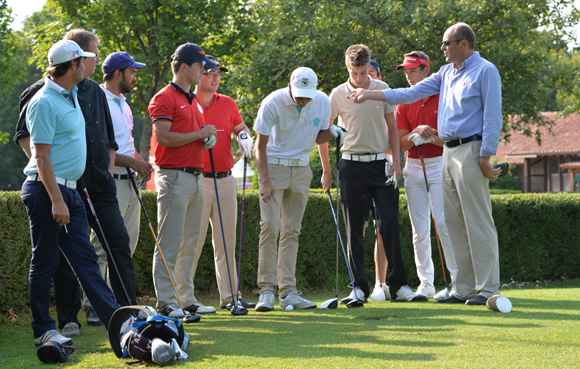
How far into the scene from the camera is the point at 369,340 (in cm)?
404

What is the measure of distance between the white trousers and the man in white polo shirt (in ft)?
4.15

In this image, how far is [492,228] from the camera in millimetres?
5383

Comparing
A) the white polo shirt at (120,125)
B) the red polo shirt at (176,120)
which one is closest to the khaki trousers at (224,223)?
the red polo shirt at (176,120)

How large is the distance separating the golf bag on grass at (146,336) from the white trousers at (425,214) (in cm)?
333

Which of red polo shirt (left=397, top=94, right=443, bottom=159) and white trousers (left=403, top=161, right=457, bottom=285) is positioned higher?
red polo shirt (left=397, top=94, right=443, bottom=159)

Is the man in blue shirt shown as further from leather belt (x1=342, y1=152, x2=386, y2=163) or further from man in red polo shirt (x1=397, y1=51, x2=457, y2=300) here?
man in red polo shirt (x1=397, y1=51, x2=457, y2=300)

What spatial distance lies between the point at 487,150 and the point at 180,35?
9.99 m

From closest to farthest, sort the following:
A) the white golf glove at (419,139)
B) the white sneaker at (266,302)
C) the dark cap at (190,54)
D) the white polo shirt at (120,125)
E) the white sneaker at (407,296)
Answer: the dark cap at (190,54) < the white polo shirt at (120,125) < the white sneaker at (266,302) < the white sneaker at (407,296) < the white golf glove at (419,139)

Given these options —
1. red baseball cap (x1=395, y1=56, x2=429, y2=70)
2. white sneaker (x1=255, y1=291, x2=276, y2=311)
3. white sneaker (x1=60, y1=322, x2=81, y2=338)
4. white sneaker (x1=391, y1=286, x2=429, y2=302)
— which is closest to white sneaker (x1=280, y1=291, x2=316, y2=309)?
white sneaker (x1=255, y1=291, x2=276, y2=311)

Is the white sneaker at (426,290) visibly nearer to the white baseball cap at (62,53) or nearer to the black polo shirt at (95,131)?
the black polo shirt at (95,131)

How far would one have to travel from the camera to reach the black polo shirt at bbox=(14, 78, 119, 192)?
15.2 feet

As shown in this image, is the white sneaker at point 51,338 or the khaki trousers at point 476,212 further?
the khaki trousers at point 476,212

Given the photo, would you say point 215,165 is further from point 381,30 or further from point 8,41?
point 8,41

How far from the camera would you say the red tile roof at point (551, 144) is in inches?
1346
